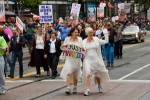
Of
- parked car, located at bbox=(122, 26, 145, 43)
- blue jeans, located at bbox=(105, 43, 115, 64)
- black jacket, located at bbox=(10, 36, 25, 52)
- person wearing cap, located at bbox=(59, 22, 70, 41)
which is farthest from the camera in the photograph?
parked car, located at bbox=(122, 26, 145, 43)

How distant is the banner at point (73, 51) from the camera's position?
1322 centimetres

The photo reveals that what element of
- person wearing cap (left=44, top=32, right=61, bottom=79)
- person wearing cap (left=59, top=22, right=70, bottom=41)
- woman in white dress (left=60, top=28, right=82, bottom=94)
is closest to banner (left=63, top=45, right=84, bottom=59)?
woman in white dress (left=60, top=28, right=82, bottom=94)

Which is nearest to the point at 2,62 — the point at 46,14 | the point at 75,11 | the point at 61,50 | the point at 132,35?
the point at 61,50

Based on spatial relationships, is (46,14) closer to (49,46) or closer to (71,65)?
(49,46)

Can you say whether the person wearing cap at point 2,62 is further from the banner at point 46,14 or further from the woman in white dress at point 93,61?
the banner at point 46,14

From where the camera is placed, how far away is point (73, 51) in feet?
43.6

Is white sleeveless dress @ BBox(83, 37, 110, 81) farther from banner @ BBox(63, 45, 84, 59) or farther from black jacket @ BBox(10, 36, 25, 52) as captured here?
black jacket @ BBox(10, 36, 25, 52)

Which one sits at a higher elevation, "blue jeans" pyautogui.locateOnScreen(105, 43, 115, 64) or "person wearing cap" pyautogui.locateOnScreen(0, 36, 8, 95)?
"person wearing cap" pyautogui.locateOnScreen(0, 36, 8, 95)

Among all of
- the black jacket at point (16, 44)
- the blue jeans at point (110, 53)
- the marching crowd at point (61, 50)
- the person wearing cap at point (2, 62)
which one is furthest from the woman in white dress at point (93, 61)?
the blue jeans at point (110, 53)

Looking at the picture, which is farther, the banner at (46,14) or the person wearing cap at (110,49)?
the banner at (46,14)

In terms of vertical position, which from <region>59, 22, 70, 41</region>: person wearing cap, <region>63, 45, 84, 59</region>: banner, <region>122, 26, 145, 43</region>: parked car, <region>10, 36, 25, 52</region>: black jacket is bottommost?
<region>122, 26, 145, 43</region>: parked car

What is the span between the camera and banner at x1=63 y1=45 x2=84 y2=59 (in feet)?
43.4

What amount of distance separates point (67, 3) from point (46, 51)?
180ft

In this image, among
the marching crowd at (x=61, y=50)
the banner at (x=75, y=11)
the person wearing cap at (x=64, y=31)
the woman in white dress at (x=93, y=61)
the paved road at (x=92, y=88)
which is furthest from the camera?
the banner at (x=75, y=11)
